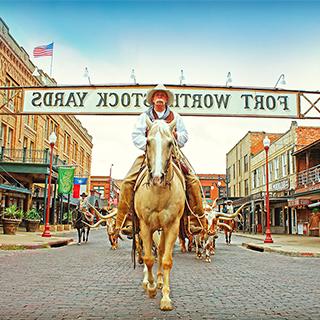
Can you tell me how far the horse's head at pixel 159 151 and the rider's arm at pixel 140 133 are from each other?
62 centimetres

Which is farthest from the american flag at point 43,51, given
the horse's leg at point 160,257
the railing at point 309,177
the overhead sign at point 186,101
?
the railing at point 309,177

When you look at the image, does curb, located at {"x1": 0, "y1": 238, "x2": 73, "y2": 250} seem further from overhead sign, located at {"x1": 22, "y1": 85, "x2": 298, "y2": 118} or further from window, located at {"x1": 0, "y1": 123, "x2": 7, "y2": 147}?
window, located at {"x1": 0, "y1": 123, "x2": 7, "y2": 147}

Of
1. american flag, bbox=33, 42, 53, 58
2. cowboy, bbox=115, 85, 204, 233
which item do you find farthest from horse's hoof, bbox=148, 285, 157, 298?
american flag, bbox=33, 42, 53, 58

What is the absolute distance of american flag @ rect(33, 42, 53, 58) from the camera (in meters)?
20.0

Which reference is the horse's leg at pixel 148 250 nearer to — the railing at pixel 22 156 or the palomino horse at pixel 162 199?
the palomino horse at pixel 162 199

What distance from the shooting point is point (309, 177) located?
3394 cm

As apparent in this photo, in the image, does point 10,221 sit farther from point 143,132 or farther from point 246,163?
point 246,163

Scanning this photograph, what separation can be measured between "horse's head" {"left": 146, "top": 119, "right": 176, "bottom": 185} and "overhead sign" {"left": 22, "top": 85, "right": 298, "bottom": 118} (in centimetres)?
721

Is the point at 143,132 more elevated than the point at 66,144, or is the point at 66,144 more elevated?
the point at 66,144

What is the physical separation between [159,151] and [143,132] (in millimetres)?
1164

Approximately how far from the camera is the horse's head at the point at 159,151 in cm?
511

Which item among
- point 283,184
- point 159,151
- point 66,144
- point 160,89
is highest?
point 66,144

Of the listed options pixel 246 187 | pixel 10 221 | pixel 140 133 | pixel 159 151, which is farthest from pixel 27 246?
pixel 246 187

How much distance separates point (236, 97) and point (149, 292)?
8067 millimetres
